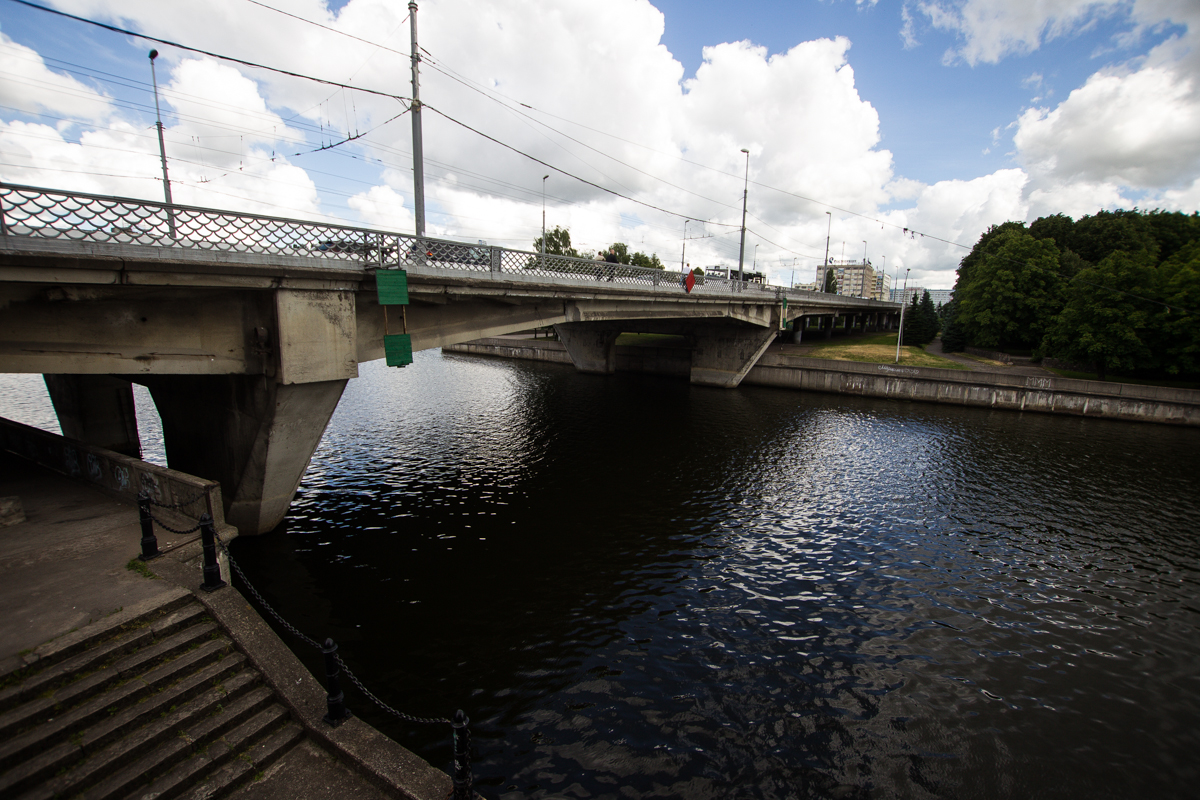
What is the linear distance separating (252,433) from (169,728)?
26.5 feet

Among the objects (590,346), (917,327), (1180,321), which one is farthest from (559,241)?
(1180,321)

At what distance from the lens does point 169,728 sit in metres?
5.46

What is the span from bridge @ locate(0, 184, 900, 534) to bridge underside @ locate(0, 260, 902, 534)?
0.11 ft

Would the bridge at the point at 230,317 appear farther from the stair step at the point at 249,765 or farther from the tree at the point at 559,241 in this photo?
the tree at the point at 559,241

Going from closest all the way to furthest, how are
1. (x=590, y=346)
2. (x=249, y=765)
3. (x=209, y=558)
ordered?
(x=249, y=765) < (x=209, y=558) < (x=590, y=346)

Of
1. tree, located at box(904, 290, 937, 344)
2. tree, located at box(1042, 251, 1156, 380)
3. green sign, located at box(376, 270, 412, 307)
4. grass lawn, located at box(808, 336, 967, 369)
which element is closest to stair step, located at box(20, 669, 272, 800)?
green sign, located at box(376, 270, 412, 307)

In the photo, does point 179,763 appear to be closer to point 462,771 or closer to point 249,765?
point 249,765

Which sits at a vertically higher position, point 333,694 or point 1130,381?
point 1130,381

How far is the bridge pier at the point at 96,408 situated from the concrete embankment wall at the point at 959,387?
37498mm

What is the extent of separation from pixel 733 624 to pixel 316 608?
8.73m

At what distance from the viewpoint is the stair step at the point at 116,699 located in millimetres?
4823

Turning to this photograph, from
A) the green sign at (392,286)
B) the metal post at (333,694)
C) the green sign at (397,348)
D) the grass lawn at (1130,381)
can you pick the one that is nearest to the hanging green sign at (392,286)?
the green sign at (392,286)

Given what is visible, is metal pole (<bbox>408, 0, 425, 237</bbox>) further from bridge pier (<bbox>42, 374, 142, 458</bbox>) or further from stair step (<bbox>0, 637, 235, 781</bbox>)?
bridge pier (<bbox>42, 374, 142, 458</bbox>)

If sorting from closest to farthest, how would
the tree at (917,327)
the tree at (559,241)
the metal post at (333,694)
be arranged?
the metal post at (333,694) < the tree at (917,327) < the tree at (559,241)
